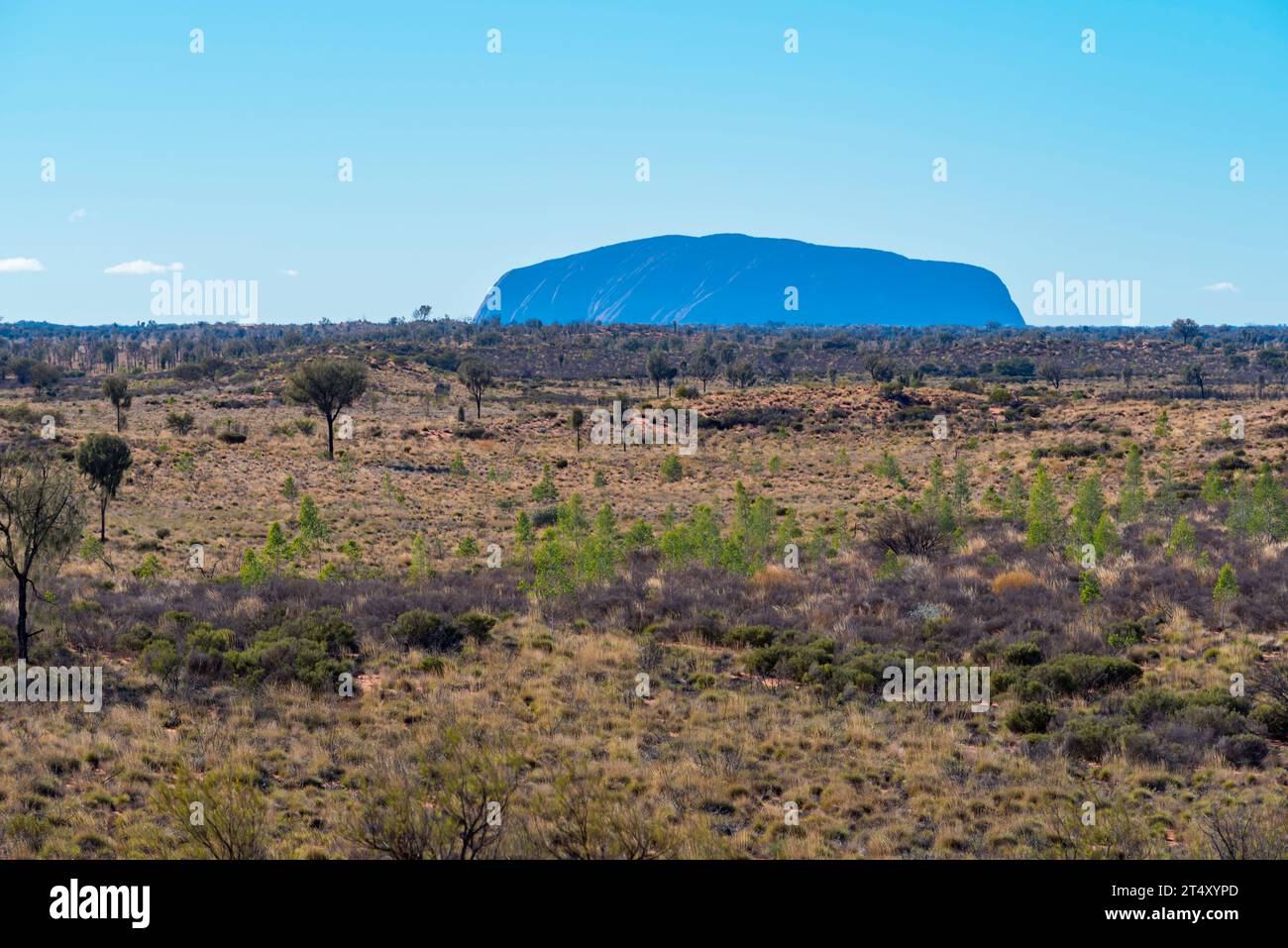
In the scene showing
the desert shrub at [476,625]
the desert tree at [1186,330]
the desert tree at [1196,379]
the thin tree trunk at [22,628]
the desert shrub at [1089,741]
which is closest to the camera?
the desert shrub at [1089,741]

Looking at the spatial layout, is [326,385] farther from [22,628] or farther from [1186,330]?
[1186,330]

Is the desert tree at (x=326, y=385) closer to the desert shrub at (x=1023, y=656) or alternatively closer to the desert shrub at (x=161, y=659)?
the desert shrub at (x=161, y=659)

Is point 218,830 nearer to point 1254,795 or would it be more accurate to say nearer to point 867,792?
point 867,792

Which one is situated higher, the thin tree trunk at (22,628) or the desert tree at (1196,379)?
the desert tree at (1196,379)

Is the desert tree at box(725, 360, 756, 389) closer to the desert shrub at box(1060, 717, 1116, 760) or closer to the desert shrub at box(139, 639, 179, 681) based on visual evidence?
the desert shrub at box(139, 639, 179, 681)

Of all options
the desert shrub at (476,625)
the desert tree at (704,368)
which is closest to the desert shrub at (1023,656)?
the desert shrub at (476,625)

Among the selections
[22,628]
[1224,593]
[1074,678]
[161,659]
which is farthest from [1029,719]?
[22,628]
